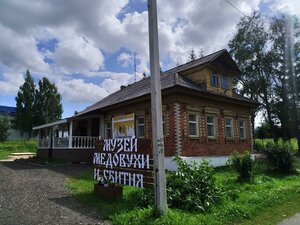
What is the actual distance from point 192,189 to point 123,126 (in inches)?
458

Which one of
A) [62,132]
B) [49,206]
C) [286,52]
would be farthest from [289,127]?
[49,206]

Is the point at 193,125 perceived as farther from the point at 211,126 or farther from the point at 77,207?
the point at 77,207

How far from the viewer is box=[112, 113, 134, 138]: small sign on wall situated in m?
18.2

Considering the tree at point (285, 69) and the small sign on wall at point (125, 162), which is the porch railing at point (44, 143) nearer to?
the small sign on wall at point (125, 162)

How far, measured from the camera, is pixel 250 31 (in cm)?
3253

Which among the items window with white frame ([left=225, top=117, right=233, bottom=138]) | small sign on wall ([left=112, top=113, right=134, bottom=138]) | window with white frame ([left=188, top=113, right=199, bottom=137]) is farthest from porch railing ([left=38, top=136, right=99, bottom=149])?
window with white frame ([left=225, top=117, right=233, bottom=138])

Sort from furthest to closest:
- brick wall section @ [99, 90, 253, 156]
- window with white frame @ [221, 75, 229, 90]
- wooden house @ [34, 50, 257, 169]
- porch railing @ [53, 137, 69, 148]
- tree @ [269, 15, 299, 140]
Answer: tree @ [269, 15, 299, 140] → porch railing @ [53, 137, 69, 148] → window with white frame @ [221, 75, 229, 90] → wooden house @ [34, 50, 257, 169] → brick wall section @ [99, 90, 253, 156]

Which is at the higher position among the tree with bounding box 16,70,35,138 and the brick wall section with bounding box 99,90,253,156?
the tree with bounding box 16,70,35,138

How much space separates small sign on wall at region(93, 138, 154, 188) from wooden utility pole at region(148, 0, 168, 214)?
1.27m

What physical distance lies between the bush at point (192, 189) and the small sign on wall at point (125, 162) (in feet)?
2.36

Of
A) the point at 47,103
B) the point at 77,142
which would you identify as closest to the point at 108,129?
the point at 77,142

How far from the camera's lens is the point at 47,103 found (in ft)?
195

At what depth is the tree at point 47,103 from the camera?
58625 mm

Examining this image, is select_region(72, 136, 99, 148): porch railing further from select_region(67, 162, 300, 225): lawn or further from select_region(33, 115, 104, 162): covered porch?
select_region(67, 162, 300, 225): lawn
